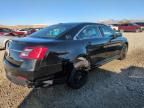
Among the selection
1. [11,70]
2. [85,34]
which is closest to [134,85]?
[85,34]

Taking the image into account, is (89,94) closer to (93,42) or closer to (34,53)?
(93,42)

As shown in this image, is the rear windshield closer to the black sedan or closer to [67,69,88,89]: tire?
the black sedan

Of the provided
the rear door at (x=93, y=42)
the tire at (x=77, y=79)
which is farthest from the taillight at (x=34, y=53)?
the rear door at (x=93, y=42)

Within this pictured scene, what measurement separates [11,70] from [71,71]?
1.30 meters

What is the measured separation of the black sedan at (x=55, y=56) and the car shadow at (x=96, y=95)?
0.32m

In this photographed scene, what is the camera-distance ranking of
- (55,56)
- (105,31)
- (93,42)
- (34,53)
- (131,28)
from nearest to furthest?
(34,53), (55,56), (93,42), (105,31), (131,28)

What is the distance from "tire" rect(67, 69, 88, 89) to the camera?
4.52 metres

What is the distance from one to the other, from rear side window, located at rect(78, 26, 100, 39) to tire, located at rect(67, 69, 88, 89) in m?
0.88

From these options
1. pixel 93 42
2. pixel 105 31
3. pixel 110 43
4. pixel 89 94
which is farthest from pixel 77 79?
pixel 105 31

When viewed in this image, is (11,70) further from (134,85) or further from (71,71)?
(134,85)

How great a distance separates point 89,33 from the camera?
5.32 metres

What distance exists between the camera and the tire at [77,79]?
4516 millimetres

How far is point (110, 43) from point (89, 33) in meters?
1.19

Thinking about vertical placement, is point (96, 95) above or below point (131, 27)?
above
